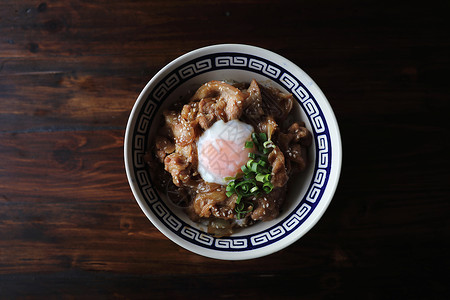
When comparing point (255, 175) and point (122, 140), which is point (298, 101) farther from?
point (122, 140)

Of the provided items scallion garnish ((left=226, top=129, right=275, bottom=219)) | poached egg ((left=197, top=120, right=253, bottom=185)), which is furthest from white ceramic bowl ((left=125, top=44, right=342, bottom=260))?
poached egg ((left=197, top=120, right=253, bottom=185))

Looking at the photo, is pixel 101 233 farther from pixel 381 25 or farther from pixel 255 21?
pixel 381 25

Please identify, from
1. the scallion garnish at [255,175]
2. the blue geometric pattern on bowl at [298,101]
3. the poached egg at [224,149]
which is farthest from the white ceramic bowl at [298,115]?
the poached egg at [224,149]

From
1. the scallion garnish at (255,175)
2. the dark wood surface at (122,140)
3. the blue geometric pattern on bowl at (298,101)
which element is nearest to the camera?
the scallion garnish at (255,175)

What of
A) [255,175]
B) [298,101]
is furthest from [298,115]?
[255,175]

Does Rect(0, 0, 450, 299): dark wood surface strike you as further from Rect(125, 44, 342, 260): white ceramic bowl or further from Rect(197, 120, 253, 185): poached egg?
Rect(197, 120, 253, 185): poached egg

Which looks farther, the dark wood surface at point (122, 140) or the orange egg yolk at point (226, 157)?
the dark wood surface at point (122, 140)

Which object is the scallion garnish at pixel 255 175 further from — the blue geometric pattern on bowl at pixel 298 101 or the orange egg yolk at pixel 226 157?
the blue geometric pattern on bowl at pixel 298 101
